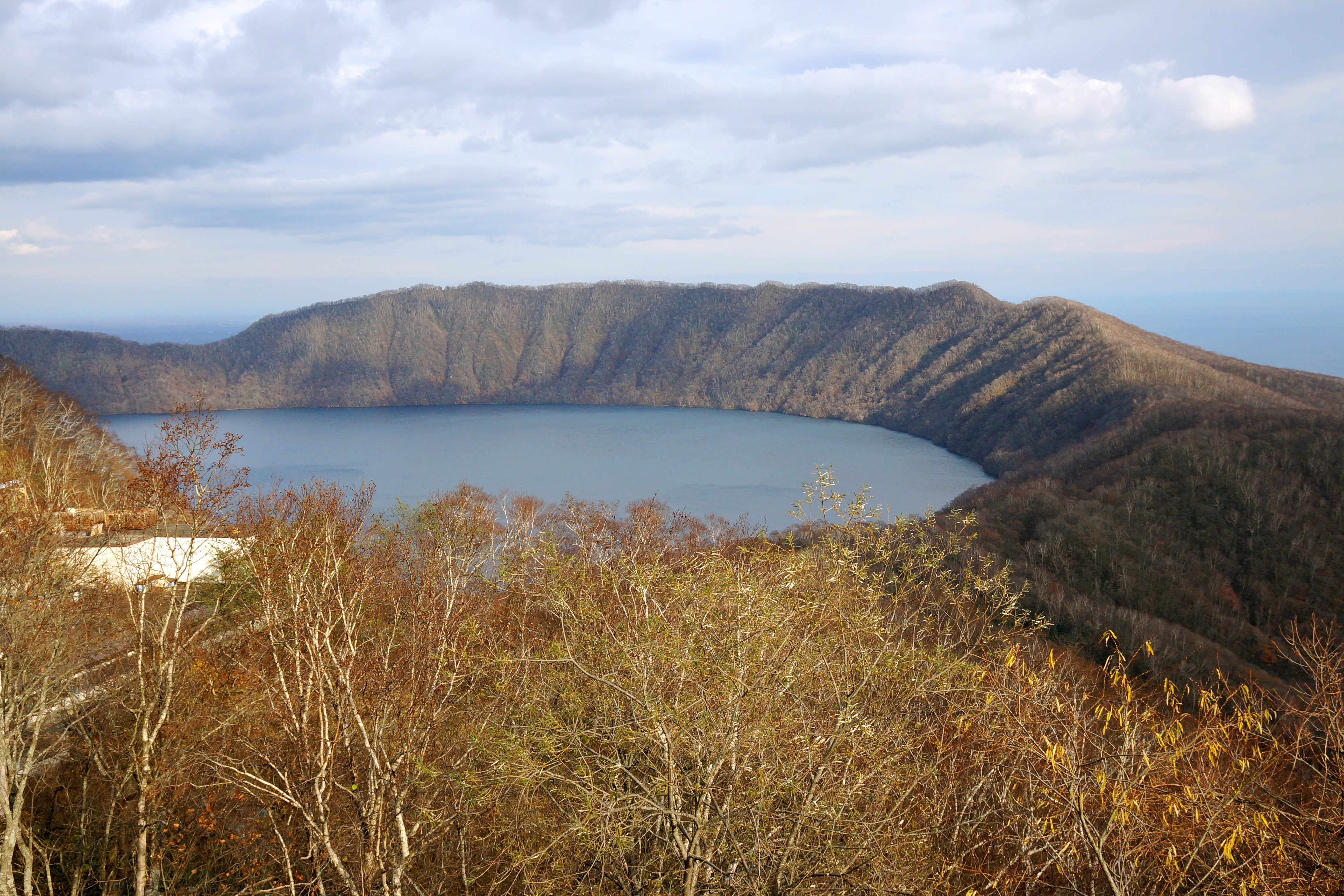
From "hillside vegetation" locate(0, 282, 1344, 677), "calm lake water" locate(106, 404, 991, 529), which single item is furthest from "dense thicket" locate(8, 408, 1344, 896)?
"calm lake water" locate(106, 404, 991, 529)

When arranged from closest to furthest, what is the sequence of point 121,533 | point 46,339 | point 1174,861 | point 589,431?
point 1174,861
point 121,533
point 589,431
point 46,339

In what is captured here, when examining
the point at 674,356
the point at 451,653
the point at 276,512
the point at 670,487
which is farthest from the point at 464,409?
the point at 451,653

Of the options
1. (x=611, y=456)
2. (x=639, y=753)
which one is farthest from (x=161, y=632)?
(x=611, y=456)

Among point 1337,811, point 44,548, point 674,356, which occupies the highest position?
point 674,356

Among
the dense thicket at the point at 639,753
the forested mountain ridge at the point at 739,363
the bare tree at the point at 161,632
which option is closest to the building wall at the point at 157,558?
the bare tree at the point at 161,632

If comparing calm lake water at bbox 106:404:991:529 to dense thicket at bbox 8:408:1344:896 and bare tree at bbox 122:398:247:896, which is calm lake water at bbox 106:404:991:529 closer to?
dense thicket at bbox 8:408:1344:896

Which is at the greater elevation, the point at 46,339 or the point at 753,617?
the point at 46,339

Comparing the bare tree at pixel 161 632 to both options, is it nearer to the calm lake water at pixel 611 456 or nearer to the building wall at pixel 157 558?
the building wall at pixel 157 558

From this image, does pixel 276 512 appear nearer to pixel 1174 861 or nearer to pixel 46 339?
pixel 1174 861
